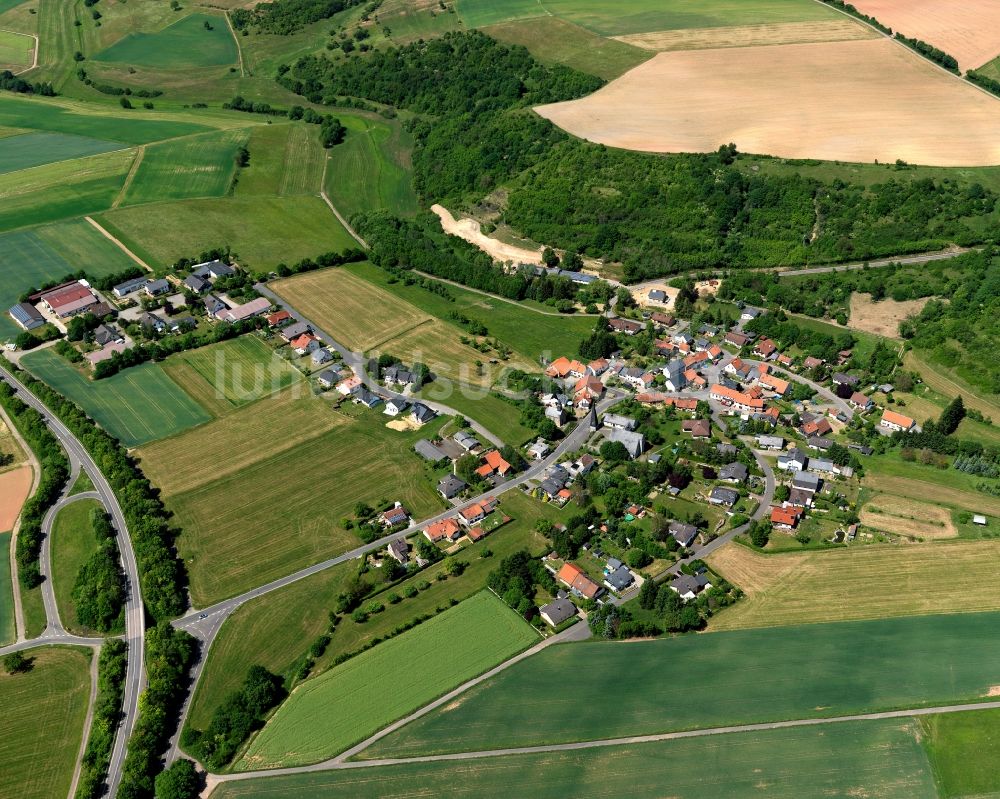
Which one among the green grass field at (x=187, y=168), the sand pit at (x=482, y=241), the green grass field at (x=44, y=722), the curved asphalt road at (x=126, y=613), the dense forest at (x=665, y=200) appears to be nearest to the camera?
the green grass field at (x=44, y=722)

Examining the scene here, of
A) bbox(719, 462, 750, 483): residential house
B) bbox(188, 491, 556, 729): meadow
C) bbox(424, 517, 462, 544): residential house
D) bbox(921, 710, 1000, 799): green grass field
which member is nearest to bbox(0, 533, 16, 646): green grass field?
bbox(188, 491, 556, 729): meadow

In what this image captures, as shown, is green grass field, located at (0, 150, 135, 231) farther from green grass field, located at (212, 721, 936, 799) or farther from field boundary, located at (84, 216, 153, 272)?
green grass field, located at (212, 721, 936, 799)

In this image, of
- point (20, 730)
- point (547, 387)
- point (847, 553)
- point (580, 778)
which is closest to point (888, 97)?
point (547, 387)

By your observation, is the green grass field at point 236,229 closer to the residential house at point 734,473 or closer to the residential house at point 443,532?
the residential house at point 443,532

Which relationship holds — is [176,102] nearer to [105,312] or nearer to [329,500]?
[105,312]

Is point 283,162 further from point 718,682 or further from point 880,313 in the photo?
point 718,682

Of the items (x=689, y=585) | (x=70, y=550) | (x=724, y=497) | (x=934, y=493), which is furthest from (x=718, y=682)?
(x=70, y=550)

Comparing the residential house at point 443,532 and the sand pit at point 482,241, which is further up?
the sand pit at point 482,241

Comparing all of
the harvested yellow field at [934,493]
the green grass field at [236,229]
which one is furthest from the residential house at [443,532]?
the green grass field at [236,229]
